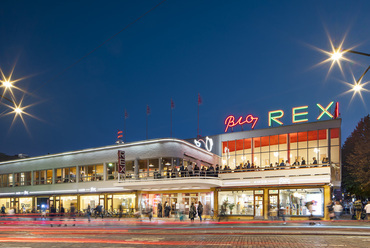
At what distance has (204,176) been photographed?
110 feet

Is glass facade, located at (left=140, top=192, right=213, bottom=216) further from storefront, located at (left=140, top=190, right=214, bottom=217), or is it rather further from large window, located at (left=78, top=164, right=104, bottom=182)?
large window, located at (left=78, top=164, right=104, bottom=182)

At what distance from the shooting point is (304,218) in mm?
31047

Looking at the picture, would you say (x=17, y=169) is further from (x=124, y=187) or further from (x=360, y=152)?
(x=360, y=152)

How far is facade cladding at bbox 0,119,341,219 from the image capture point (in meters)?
31.8

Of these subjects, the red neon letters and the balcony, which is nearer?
the balcony

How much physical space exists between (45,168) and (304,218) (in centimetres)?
3424

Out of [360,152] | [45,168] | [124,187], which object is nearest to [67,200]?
[45,168]

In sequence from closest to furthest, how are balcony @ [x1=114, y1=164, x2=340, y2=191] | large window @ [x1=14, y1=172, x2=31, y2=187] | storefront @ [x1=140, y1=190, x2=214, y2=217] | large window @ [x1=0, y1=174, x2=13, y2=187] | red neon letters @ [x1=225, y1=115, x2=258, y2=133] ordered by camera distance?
1. balcony @ [x1=114, y1=164, x2=340, y2=191]
2. storefront @ [x1=140, y1=190, x2=214, y2=217]
3. red neon letters @ [x1=225, y1=115, x2=258, y2=133]
4. large window @ [x1=14, y1=172, x2=31, y2=187]
5. large window @ [x1=0, y1=174, x2=13, y2=187]

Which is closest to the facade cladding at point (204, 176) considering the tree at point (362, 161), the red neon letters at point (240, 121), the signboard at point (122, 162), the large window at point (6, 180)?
the signboard at point (122, 162)

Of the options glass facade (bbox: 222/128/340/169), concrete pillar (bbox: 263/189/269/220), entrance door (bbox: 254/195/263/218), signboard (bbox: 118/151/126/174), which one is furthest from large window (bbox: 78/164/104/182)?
concrete pillar (bbox: 263/189/269/220)

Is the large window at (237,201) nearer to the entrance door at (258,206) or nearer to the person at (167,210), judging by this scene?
the entrance door at (258,206)

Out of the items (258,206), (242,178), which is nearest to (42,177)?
(242,178)

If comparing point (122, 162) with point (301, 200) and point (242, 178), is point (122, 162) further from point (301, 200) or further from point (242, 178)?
point (301, 200)

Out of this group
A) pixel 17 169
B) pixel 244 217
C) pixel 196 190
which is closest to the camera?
pixel 244 217
